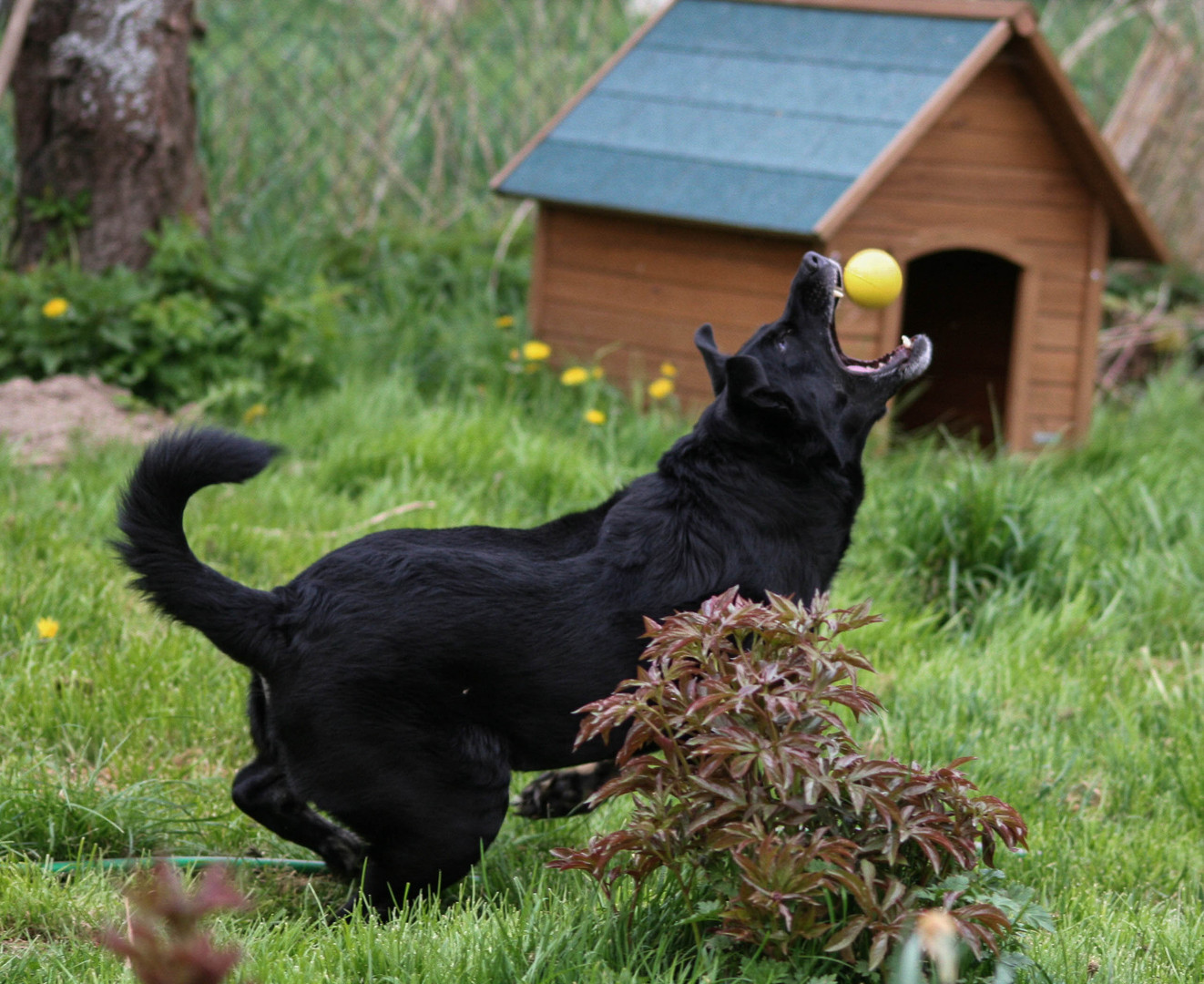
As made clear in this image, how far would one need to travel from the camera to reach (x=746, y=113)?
543 centimetres

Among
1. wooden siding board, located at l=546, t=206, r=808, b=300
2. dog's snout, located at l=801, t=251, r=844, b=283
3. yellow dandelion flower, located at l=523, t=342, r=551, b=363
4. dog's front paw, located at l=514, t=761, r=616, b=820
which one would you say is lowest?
dog's front paw, located at l=514, t=761, r=616, b=820

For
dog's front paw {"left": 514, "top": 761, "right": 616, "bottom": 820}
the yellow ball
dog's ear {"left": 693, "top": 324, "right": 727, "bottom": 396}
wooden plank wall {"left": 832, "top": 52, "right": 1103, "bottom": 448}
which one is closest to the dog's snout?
dog's ear {"left": 693, "top": 324, "right": 727, "bottom": 396}

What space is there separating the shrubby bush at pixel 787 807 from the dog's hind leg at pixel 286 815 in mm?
822

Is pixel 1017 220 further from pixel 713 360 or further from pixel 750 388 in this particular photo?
pixel 750 388

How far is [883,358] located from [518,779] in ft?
4.57

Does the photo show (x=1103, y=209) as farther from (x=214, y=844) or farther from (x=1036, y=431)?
(x=214, y=844)

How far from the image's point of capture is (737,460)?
2873 mm

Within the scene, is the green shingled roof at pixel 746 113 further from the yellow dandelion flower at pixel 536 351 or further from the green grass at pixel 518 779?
the green grass at pixel 518 779

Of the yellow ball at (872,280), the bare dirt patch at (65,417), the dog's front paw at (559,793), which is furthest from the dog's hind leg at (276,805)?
the bare dirt patch at (65,417)

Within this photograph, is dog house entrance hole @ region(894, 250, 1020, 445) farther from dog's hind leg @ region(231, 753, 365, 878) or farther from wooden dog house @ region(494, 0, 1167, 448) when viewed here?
dog's hind leg @ region(231, 753, 365, 878)

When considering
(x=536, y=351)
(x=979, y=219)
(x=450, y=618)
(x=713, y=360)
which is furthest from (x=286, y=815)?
(x=979, y=219)

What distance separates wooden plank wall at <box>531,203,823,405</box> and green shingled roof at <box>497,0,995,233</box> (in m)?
0.16

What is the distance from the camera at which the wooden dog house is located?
16.6 feet

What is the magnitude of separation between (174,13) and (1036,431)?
13.4 feet
